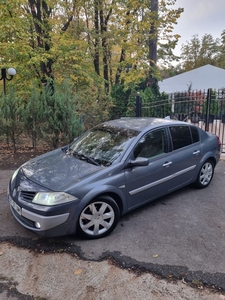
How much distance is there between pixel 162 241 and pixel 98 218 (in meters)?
0.86

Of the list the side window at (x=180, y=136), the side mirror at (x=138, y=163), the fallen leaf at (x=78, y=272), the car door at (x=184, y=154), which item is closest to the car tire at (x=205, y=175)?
the car door at (x=184, y=154)

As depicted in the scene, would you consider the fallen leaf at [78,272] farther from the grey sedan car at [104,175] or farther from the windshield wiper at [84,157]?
the windshield wiper at [84,157]

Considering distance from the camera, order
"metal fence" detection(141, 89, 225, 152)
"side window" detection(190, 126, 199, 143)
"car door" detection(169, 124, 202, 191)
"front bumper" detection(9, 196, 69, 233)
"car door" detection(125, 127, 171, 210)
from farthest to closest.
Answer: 1. "metal fence" detection(141, 89, 225, 152)
2. "side window" detection(190, 126, 199, 143)
3. "car door" detection(169, 124, 202, 191)
4. "car door" detection(125, 127, 171, 210)
5. "front bumper" detection(9, 196, 69, 233)

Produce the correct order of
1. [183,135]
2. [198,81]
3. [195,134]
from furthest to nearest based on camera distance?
[198,81]
[195,134]
[183,135]

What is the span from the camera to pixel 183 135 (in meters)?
4.09

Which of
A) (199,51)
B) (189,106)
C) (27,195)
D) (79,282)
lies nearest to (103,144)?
(27,195)

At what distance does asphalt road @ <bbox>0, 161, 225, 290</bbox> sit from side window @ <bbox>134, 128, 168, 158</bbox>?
3.06 ft

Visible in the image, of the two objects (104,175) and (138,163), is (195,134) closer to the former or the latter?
(138,163)

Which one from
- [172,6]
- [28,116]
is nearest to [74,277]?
[28,116]

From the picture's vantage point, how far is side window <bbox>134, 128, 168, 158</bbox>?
3.40 metres

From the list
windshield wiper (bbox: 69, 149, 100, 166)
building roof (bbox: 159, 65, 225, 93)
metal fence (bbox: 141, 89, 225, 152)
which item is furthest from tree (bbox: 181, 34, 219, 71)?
windshield wiper (bbox: 69, 149, 100, 166)

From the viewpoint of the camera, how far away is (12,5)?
27.4 feet

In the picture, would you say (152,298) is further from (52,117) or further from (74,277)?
(52,117)

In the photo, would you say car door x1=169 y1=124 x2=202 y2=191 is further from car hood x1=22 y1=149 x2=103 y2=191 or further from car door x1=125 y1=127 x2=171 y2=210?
car hood x1=22 y1=149 x2=103 y2=191
